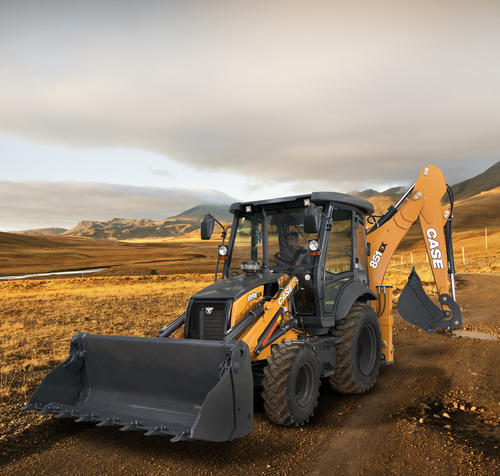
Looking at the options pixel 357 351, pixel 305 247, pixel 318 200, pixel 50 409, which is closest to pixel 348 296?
pixel 357 351

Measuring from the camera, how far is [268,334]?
5.36m

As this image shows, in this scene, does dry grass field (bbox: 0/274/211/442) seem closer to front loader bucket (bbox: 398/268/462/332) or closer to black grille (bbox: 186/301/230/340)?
black grille (bbox: 186/301/230/340)

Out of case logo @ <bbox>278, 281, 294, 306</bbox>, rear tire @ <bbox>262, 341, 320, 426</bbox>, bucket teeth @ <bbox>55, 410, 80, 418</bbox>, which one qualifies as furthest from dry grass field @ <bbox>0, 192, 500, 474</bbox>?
case logo @ <bbox>278, 281, 294, 306</bbox>

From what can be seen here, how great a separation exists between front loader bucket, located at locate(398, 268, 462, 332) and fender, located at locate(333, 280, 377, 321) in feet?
4.62

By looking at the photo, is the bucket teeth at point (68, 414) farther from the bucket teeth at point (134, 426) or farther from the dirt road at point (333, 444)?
the bucket teeth at point (134, 426)

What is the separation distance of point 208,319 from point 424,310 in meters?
4.47

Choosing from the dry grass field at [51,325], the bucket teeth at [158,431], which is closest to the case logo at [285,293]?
the bucket teeth at [158,431]

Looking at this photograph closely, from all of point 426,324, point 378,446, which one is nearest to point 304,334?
point 378,446

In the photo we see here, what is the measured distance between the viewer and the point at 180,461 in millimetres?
4406

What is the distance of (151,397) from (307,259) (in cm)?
276

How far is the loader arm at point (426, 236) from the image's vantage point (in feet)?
25.8

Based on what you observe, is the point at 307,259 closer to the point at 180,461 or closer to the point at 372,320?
the point at 372,320

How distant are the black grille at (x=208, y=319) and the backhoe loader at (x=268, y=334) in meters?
0.01

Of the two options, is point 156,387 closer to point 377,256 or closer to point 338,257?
point 338,257
